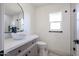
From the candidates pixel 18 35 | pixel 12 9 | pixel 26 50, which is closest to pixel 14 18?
pixel 12 9

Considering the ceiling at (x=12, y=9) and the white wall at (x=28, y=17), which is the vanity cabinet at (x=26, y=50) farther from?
the ceiling at (x=12, y=9)

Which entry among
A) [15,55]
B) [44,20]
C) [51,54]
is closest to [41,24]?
[44,20]

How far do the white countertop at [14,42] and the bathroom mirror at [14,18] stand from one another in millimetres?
138

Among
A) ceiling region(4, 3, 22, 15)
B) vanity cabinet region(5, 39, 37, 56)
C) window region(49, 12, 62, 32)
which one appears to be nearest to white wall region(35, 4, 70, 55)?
window region(49, 12, 62, 32)

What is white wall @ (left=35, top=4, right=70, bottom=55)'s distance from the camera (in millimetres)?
1340

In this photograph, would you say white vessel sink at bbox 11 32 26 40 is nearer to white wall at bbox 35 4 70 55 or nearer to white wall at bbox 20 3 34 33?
white wall at bbox 20 3 34 33

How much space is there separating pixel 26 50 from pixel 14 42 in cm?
21

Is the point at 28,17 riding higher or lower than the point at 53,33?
higher

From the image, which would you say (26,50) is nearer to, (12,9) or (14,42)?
(14,42)

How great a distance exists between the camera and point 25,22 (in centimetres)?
139

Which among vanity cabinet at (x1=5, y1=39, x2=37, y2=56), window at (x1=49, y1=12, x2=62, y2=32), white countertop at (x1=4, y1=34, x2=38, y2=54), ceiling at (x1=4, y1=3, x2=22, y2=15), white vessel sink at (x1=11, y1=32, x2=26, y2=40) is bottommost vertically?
vanity cabinet at (x1=5, y1=39, x2=37, y2=56)

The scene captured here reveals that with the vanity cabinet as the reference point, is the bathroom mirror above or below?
above

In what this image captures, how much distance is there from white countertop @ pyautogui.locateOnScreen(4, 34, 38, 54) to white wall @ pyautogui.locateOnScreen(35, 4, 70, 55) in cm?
14

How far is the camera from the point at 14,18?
4.42 ft
